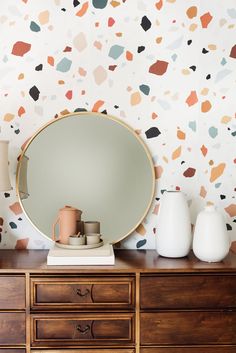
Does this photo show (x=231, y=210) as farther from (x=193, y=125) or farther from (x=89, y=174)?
(x=89, y=174)

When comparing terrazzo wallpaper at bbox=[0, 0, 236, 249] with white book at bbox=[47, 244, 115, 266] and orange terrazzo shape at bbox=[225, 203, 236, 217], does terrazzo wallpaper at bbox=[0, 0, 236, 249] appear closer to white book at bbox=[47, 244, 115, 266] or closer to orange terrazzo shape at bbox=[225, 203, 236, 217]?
orange terrazzo shape at bbox=[225, 203, 236, 217]

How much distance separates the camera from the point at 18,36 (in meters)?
2.42

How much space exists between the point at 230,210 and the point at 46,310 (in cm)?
104

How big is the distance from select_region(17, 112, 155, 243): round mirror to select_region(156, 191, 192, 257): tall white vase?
18cm

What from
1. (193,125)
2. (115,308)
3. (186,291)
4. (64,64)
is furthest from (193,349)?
(64,64)

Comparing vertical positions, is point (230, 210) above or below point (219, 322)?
above

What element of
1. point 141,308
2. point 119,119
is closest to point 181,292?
point 141,308

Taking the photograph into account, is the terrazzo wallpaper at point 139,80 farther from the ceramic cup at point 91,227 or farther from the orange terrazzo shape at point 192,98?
the ceramic cup at point 91,227

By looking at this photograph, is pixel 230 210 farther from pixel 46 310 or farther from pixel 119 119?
pixel 46 310

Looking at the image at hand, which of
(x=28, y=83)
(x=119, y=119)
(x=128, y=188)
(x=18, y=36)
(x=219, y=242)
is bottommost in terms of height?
(x=219, y=242)

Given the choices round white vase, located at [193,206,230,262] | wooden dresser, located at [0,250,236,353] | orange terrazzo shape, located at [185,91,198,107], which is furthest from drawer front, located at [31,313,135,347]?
orange terrazzo shape, located at [185,91,198,107]

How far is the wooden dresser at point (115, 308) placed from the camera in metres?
2.07

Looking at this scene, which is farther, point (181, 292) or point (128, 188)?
point (128, 188)

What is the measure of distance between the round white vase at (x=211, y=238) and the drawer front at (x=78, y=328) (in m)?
0.42
